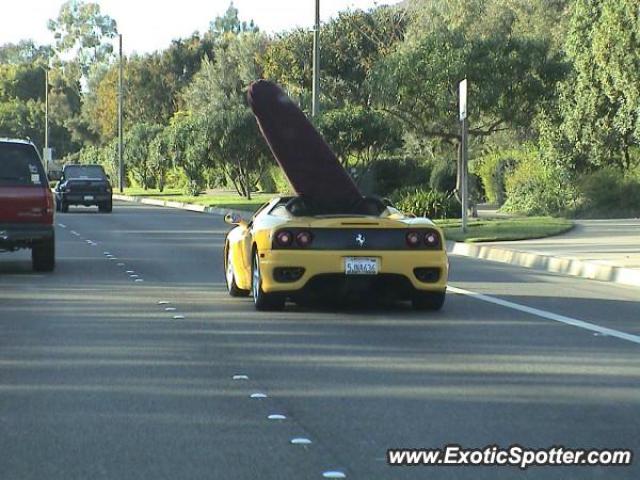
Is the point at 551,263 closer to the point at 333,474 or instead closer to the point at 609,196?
the point at 609,196

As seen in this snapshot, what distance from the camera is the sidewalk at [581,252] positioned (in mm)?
19922

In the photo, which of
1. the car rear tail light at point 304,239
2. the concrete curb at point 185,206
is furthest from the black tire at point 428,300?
the concrete curb at point 185,206

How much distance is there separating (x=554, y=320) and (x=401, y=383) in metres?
4.55

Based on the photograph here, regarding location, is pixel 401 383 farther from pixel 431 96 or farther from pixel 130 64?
pixel 130 64

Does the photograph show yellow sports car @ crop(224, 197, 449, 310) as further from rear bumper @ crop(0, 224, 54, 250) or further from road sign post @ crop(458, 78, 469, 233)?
road sign post @ crop(458, 78, 469, 233)

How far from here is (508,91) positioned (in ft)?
114

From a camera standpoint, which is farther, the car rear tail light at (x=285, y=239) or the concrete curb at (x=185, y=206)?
the concrete curb at (x=185, y=206)

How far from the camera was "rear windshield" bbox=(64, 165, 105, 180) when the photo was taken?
47.8 meters

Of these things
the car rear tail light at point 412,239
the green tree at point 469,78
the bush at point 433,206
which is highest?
the green tree at point 469,78

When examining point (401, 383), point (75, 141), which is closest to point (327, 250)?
point (401, 383)

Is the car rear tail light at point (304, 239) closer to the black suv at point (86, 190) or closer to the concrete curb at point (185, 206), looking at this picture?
the concrete curb at point (185, 206)

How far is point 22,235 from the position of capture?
1972 cm

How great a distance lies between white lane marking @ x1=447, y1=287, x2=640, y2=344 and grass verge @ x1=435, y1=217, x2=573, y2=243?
28.4 feet

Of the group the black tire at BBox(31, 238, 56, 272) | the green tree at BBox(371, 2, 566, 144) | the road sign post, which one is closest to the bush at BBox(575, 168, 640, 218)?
the green tree at BBox(371, 2, 566, 144)
